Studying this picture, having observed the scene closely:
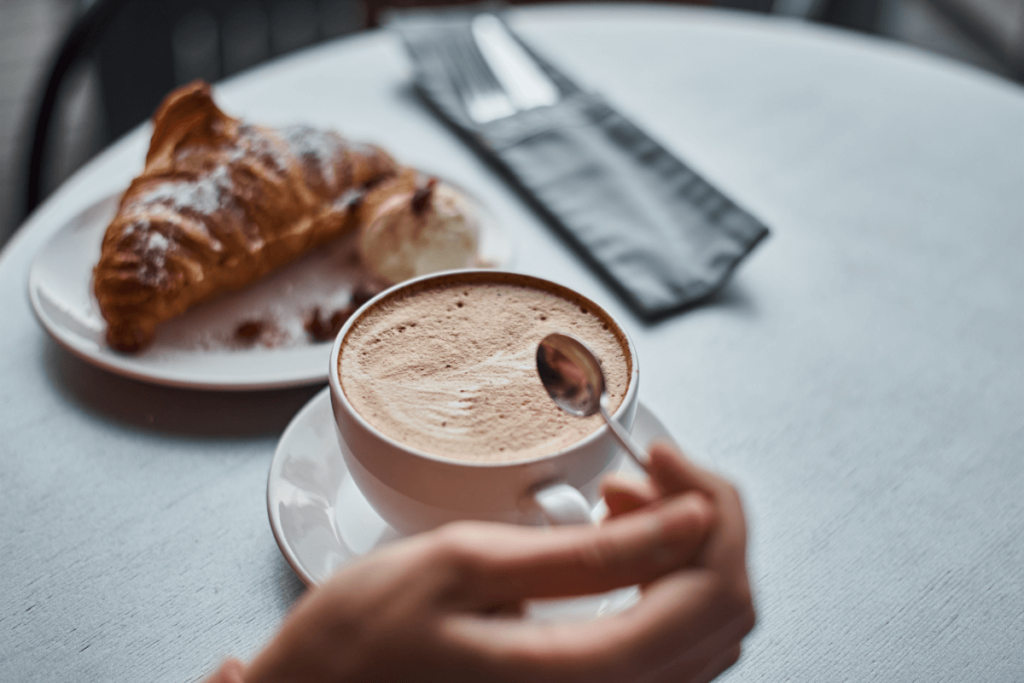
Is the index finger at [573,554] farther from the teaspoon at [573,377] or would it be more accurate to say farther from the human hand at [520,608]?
the teaspoon at [573,377]

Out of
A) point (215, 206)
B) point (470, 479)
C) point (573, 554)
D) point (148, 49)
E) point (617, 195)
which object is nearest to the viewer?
point (573, 554)

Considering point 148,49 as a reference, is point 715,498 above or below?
above

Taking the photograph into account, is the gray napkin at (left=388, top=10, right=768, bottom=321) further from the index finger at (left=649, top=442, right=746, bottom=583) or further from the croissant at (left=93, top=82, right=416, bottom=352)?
the index finger at (left=649, top=442, right=746, bottom=583)

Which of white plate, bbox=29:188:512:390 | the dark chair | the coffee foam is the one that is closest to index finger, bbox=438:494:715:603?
the coffee foam

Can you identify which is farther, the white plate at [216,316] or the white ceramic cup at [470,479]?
the white plate at [216,316]

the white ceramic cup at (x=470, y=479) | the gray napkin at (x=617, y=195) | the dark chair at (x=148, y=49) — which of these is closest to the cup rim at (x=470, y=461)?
the white ceramic cup at (x=470, y=479)

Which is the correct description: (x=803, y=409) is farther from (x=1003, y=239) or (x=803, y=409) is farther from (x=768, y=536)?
(x=1003, y=239)

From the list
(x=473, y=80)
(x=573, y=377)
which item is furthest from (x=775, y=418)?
(x=473, y=80)

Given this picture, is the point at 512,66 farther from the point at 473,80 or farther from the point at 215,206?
the point at 215,206
